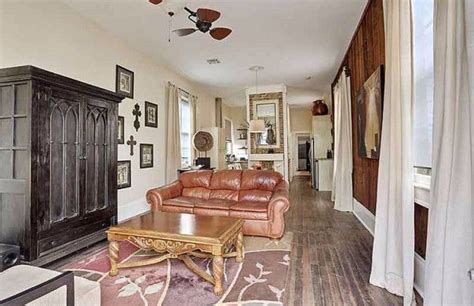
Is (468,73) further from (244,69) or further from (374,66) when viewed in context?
(244,69)

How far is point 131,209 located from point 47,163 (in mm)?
2400

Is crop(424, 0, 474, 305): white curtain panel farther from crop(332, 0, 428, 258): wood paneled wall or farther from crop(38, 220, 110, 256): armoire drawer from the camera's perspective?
crop(38, 220, 110, 256): armoire drawer

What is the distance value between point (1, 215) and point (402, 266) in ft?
11.6

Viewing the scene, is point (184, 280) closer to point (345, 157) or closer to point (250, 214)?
point (250, 214)

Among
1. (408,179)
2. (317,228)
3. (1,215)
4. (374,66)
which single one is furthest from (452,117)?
(1,215)

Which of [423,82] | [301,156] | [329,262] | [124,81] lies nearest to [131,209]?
[124,81]

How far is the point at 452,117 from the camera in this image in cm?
146

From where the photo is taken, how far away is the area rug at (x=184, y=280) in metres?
2.15

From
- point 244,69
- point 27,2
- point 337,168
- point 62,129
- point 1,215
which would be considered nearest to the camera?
point 1,215

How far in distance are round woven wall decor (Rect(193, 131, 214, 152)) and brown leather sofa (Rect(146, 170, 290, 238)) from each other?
271 cm

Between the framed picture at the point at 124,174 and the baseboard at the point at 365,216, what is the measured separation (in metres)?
3.88

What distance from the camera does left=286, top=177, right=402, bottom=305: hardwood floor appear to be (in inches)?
85.6

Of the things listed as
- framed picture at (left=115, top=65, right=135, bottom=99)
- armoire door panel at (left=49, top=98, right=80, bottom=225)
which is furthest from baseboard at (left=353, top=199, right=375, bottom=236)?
framed picture at (left=115, top=65, right=135, bottom=99)

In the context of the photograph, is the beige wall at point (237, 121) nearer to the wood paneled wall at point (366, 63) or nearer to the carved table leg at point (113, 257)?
the wood paneled wall at point (366, 63)
